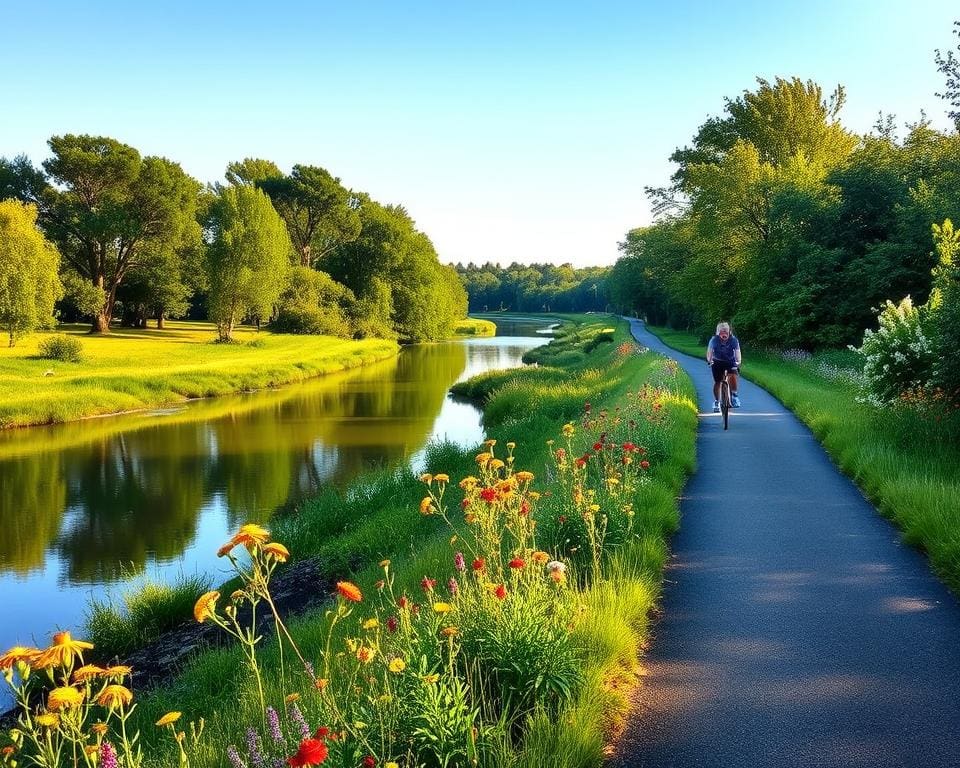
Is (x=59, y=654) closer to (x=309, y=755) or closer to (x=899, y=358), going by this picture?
(x=309, y=755)

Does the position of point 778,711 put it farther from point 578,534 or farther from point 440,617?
point 578,534

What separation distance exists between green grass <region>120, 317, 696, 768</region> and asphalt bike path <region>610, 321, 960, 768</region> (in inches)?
8.9

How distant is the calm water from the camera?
12.3m

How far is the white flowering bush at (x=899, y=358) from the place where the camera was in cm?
1239

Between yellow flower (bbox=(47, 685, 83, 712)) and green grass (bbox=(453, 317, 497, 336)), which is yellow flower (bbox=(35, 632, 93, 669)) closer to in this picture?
yellow flower (bbox=(47, 685, 83, 712))

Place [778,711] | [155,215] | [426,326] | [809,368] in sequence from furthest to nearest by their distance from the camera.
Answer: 1. [426,326]
2. [155,215]
3. [809,368]
4. [778,711]

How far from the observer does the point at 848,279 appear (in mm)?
27484

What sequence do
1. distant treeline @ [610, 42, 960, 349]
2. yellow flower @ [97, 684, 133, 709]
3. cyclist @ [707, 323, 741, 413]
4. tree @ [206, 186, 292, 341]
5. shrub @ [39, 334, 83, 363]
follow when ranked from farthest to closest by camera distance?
tree @ [206, 186, 292, 341] < shrub @ [39, 334, 83, 363] < distant treeline @ [610, 42, 960, 349] < cyclist @ [707, 323, 741, 413] < yellow flower @ [97, 684, 133, 709]

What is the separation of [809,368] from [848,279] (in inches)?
197

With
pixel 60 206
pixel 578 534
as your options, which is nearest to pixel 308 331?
pixel 60 206

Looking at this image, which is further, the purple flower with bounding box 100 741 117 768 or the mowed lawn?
the mowed lawn

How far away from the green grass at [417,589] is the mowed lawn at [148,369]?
664 inches

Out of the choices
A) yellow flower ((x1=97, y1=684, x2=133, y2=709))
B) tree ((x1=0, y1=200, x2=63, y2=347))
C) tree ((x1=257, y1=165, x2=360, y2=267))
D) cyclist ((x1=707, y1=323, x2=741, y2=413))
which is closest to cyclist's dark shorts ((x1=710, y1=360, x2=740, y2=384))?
cyclist ((x1=707, y1=323, x2=741, y2=413))

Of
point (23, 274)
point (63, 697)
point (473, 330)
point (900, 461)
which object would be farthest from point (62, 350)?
point (473, 330)
